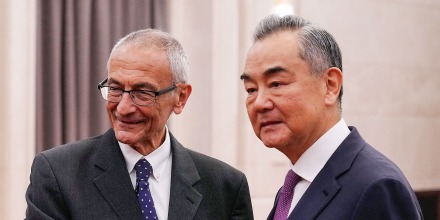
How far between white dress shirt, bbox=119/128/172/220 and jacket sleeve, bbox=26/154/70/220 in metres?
0.30

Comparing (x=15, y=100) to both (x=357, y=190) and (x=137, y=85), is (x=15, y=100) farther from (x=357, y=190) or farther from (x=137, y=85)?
(x=357, y=190)

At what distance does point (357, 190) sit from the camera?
1.94 m

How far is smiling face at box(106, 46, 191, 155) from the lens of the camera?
8.48ft

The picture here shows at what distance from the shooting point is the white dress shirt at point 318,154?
85.7 inches

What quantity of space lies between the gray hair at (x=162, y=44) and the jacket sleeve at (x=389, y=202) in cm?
108

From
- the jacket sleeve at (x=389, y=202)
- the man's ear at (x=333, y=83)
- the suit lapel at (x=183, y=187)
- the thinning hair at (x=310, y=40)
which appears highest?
the thinning hair at (x=310, y=40)

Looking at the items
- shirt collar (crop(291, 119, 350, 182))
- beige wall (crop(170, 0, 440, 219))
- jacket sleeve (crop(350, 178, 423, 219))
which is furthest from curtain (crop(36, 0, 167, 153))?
jacket sleeve (crop(350, 178, 423, 219))

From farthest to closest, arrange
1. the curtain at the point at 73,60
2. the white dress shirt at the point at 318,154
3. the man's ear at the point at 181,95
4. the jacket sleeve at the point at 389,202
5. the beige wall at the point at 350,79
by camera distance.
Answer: the beige wall at the point at 350,79 < the curtain at the point at 73,60 < the man's ear at the point at 181,95 < the white dress shirt at the point at 318,154 < the jacket sleeve at the point at 389,202

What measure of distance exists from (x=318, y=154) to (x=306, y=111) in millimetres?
157

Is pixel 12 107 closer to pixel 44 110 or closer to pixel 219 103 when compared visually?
pixel 44 110

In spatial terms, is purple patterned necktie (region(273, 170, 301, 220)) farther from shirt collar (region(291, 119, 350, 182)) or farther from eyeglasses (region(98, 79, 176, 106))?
eyeglasses (region(98, 79, 176, 106))

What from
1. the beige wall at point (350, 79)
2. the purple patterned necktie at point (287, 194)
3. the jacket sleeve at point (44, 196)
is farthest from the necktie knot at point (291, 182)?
the beige wall at point (350, 79)

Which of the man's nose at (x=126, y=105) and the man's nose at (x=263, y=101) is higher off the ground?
the man's nose at (x=263, y=101)

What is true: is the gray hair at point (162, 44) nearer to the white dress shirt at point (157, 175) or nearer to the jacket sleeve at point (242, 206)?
the white dress shirt at point (157, 175)
